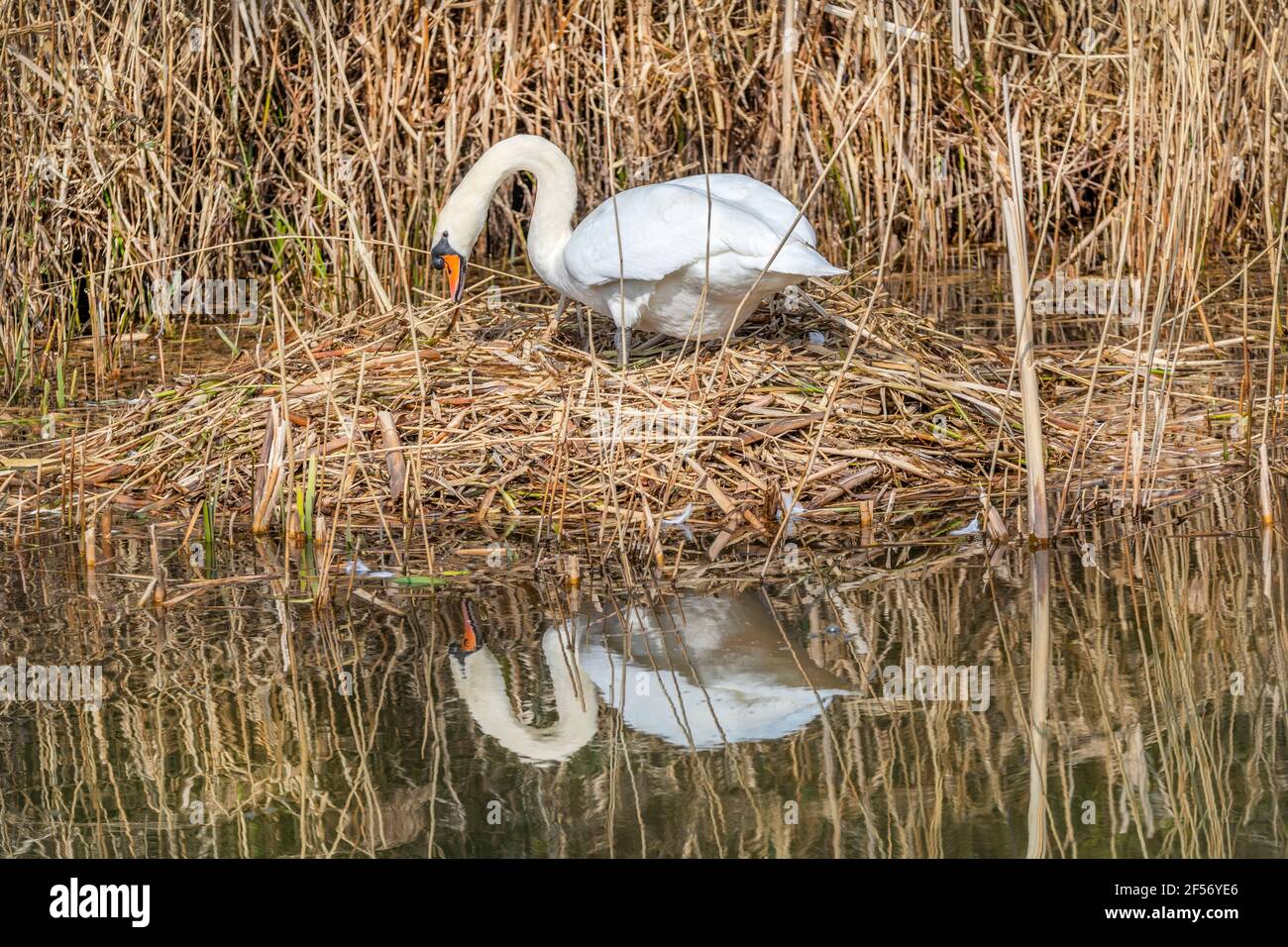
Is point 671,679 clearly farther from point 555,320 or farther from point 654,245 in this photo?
point 555,320

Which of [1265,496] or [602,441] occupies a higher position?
[602,441]

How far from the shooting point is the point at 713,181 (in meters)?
6.10

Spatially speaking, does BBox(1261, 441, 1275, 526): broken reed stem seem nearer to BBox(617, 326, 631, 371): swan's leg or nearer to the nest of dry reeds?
the nest of dry reeds

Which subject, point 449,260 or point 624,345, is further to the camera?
point 449,260

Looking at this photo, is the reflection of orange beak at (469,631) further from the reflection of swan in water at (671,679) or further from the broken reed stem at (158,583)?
the broken reed stem at (158,583)

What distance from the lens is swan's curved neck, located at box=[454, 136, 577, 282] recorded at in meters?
6.39

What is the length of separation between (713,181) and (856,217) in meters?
3.60

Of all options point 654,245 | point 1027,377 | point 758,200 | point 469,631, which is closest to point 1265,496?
point 1027,377

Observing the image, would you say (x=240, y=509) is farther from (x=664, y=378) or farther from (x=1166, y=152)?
(x=1166, y=152)

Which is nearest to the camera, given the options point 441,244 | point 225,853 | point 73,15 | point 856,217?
point 225,853

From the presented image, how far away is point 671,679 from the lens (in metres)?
3.87

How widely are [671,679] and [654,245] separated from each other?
2.18 meters

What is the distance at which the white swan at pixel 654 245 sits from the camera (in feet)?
17.8

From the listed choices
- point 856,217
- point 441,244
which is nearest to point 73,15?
point 441,244
